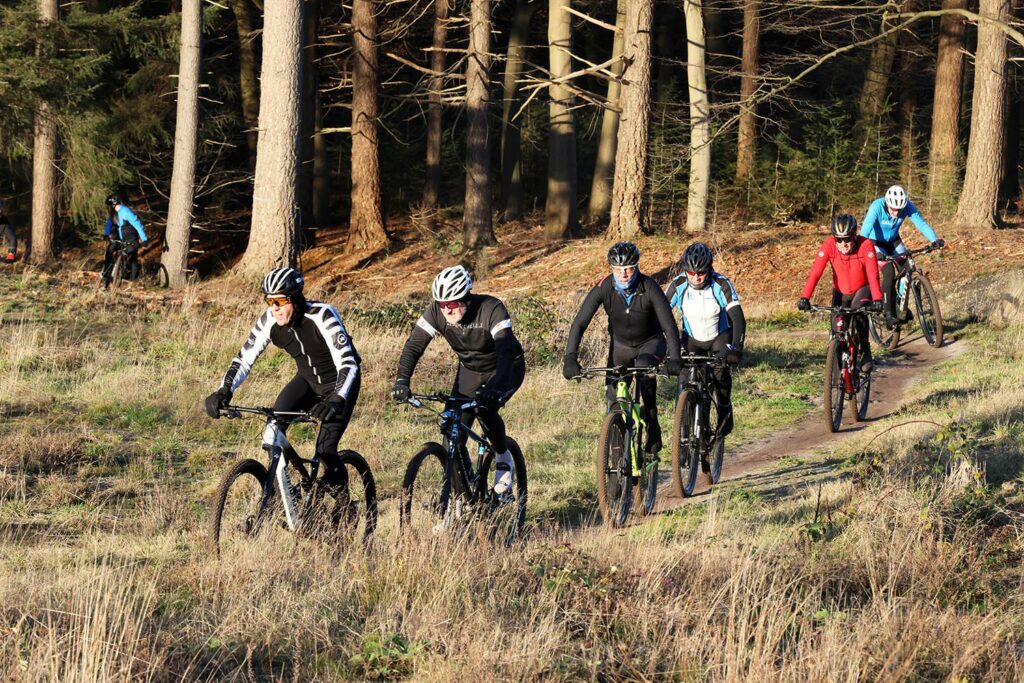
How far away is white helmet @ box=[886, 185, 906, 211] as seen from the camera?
15.9 m

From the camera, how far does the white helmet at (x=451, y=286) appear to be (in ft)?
28.2

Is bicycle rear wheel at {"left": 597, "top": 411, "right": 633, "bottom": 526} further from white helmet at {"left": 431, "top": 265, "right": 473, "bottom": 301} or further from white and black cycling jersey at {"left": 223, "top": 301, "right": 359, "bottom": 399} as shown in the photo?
white and black cycling jersey at {"left": 223, "top": 301, "right": 359, "bottom": 399}

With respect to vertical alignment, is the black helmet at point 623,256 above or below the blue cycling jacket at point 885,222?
below

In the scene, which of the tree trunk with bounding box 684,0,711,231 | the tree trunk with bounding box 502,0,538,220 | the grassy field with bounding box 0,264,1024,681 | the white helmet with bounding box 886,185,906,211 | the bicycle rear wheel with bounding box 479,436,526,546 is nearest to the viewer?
the grassy field with bounding box 0,264,1024,681

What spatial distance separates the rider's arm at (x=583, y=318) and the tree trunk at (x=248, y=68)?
25286 mm

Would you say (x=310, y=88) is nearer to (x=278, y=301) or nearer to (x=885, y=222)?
(x=885, y=222)

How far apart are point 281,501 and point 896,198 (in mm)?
10552

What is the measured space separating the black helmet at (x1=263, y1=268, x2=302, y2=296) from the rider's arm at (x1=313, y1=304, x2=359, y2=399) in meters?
0.29

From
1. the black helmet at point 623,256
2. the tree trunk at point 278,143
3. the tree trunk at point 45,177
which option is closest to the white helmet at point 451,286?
the black helmet at point 623,256

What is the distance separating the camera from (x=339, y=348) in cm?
845

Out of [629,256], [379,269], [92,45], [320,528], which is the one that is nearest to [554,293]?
[379,269]

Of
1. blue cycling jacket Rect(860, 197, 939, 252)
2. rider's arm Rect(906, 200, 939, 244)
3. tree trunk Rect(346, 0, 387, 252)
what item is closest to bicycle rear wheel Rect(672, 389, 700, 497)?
blue cycling jacket Rect(860, 197, 939, 252)

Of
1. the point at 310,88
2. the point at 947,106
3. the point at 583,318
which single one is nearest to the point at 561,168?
the point at 310,88

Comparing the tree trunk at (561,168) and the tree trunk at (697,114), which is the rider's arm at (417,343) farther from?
the tree trunk at (561,168)
